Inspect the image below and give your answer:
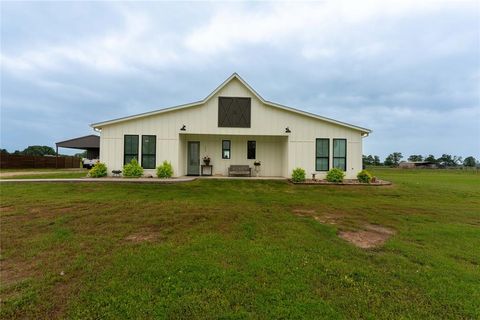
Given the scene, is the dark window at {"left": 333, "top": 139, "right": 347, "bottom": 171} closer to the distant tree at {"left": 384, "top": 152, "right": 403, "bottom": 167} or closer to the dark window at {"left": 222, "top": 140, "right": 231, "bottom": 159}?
the dark window at {"left": 222, "top": 140, "right": 231, "bottom": 159}

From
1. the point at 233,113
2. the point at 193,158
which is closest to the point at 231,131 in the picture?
the point at 233,113

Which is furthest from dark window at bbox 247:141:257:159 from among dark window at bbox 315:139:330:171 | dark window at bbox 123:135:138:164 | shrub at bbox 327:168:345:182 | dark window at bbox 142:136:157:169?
dark window at bbox 123:135:138:164

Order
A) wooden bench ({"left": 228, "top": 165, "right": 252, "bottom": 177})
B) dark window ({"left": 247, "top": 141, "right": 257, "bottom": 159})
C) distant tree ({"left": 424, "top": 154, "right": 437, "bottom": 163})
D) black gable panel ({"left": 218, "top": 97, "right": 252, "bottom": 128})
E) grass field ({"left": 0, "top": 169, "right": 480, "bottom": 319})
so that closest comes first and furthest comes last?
grass field ({"left": 0, "top": 169, "right": 480, "bottom": 319}) < black gable panel ({"left": 218, "top": 97, "right": 252, "bottom": 128}) < wooden bench ({"left": 228, "top": 165, "right": 252, "bottom": 177}) < dark window ({"left": 247, "top": 141, "right": 257, "bottom": 159}) < distant tree ({"left": 424, "top": 154, "right": 437, "bottom": 163})

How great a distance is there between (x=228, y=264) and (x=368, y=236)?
9.97 ft

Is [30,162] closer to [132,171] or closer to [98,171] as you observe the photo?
[98,171]

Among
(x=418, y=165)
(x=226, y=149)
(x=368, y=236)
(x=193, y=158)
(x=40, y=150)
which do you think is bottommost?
(x=368, y=236)

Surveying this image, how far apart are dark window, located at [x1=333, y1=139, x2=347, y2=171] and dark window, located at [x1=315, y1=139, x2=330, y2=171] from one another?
42 cm

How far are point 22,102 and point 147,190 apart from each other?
31.0 meters

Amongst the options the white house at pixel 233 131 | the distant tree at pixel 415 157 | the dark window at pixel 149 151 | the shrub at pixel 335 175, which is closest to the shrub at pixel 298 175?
the white house at pixel 233 131

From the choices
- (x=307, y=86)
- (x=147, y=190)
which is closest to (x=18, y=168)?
(x=147, y=190)

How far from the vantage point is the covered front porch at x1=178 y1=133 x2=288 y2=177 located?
14.9 meters

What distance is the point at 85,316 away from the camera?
217cm

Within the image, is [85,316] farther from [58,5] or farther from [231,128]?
[58,5]

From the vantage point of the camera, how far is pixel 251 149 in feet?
49.4
